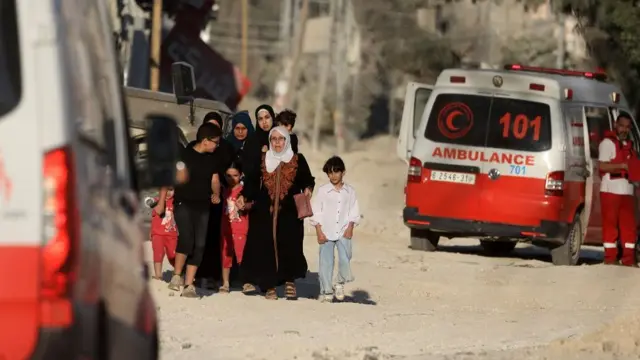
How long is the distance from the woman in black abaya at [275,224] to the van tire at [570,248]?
6.32 meters

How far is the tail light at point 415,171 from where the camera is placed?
21.7m

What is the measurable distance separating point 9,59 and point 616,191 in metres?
16.3

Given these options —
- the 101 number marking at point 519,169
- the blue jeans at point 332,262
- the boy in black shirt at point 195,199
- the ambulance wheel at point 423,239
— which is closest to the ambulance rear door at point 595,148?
the 101 number marking at point 519,169

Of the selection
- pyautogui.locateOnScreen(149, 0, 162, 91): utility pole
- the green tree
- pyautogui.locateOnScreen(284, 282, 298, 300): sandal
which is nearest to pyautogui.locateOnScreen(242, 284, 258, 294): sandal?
pyautogui.locateOnScreen(284, 282, 298, 300): sandal

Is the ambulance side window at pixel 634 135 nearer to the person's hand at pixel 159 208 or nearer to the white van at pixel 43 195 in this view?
the person's hand at pixel 159 208

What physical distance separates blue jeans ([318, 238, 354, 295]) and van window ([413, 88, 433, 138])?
7.04 metres

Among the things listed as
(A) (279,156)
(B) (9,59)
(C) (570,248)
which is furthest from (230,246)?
(B) (9,59)

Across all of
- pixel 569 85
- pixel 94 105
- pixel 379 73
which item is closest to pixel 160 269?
pixel 569 85

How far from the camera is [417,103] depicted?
22.8 meters

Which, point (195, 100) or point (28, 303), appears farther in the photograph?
point (195, 100)

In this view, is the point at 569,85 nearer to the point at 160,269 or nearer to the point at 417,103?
the point at 417,103

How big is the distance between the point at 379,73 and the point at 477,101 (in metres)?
57.6

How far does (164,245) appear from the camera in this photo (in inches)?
647

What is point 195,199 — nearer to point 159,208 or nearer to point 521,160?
point 159,208
